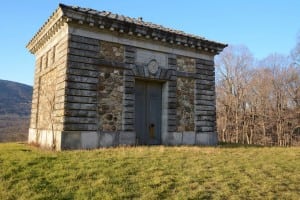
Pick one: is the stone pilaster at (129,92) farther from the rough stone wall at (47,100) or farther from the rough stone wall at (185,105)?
the rough stone wall at (47,100)

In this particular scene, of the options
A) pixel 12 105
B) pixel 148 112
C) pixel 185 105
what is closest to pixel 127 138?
pixel 148 112

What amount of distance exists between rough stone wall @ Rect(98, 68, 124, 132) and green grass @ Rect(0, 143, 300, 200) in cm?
239

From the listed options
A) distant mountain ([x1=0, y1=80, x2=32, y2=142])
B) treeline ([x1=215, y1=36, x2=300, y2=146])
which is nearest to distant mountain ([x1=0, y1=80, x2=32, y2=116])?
distant mountain ([x1=0, y1=80, x2=32, y2=142])

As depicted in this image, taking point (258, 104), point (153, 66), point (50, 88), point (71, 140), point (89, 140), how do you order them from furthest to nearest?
point (258, 104) < point (153, 66) < point (50, 88) < point (89, 140) < point (71, 140)

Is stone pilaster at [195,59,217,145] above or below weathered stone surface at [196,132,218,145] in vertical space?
above

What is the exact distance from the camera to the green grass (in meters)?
5.28

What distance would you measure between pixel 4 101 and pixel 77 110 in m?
76.0

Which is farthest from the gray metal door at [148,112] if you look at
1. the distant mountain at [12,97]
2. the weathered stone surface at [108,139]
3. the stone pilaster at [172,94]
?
the distant mountain at [12,97]

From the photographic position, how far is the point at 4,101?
249ft

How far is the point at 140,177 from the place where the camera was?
242 inches

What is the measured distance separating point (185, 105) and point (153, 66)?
8.00ft

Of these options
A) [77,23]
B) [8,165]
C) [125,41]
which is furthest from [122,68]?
[8,165]

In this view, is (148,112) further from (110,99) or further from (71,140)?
(71,140)

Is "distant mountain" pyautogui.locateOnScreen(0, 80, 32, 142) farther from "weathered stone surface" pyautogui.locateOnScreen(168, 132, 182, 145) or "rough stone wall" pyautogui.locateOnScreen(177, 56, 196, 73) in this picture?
"weathered stone surface" pyautogui.locateOnScreen(168, 132, 182, 145)
